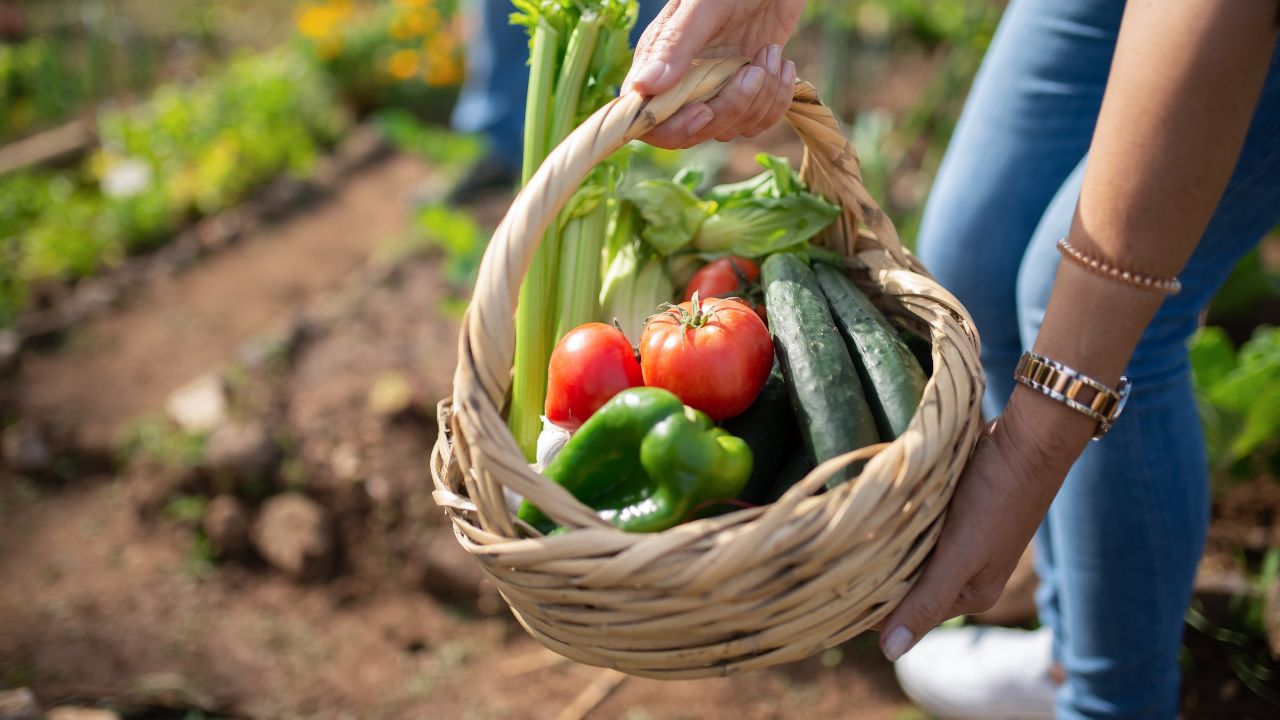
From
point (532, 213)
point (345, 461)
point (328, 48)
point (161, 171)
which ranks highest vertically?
point (532, 213)

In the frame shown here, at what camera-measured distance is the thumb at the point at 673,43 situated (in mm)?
1240

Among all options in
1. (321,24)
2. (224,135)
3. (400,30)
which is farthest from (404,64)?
(224,135)

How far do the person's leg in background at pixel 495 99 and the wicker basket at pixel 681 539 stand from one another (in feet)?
10.1

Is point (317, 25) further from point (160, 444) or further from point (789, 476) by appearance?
point (789, 476)

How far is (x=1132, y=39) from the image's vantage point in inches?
43.3

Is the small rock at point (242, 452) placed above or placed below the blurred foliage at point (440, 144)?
below

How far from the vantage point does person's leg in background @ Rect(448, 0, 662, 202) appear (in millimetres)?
4090

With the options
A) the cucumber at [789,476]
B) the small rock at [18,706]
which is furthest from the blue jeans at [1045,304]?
the small rock at [18,706]

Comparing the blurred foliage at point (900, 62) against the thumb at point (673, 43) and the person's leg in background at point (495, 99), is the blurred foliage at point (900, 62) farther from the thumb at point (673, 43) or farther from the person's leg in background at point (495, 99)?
the thumb at point (673, 43)

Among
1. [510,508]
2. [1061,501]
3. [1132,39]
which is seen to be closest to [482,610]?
[510,508]

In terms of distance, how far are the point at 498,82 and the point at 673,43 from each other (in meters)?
3.18

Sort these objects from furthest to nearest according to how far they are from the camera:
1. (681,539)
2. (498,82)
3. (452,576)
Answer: (498,82), (452,576), (681,539)

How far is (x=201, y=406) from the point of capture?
3.29 metres

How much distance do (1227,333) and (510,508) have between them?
3025 mm
